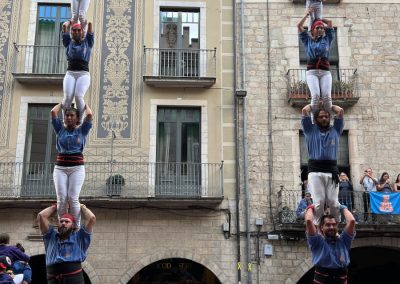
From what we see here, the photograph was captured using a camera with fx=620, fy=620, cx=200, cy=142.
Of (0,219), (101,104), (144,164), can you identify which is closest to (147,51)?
(101,104)

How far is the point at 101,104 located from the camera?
649 inches

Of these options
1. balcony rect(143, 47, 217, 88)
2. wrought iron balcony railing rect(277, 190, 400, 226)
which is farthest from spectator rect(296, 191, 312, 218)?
balcony rect(143, 47, 217, 88)

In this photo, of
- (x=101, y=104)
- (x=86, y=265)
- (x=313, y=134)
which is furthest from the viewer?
(x=101, y=104)

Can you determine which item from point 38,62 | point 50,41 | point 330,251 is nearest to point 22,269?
point 330,251

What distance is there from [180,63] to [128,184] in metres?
3.57

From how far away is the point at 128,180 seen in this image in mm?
15828

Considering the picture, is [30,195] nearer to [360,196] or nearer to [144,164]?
[144,164]

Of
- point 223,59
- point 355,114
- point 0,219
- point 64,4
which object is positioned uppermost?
point 64,4

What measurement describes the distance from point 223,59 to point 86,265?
6550mm

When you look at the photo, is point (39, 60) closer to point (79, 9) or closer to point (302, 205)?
point (79, 9)

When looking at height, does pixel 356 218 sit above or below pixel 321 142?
below

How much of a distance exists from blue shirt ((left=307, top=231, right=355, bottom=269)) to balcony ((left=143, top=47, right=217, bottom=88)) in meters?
Answer: 8.95

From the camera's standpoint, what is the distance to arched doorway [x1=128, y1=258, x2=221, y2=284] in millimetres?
16922

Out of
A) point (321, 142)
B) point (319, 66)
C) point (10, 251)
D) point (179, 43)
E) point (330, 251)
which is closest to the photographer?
point (330, 251)
